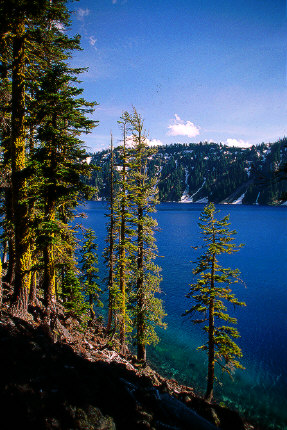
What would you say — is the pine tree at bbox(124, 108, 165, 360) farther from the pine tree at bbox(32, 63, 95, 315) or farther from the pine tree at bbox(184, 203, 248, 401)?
the pine tree at bbox(32, 63, 95, 315)

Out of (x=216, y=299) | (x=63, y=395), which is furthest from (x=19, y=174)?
(x=216, y=299)

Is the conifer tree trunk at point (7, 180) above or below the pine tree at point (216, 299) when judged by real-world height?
above

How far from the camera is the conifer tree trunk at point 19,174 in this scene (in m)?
8.37

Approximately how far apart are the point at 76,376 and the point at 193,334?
67.1 ft

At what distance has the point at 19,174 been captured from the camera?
874 centimetres

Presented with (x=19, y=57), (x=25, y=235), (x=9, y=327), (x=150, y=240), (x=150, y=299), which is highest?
(x=19, y=57)

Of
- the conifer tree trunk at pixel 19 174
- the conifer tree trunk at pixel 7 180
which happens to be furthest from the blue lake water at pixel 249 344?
the conifer tree trunk at pixel 7 180

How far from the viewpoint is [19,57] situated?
27.3ft

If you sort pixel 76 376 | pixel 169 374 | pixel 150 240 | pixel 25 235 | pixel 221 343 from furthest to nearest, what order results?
1. pixel 169 374
2. pixel 150 240
3. pixel 221 343
4. pixel 25 235
5. pixel 76 376

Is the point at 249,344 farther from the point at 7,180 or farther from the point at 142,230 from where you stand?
the point at 7,180

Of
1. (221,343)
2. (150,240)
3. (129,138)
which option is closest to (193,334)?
(221,343)

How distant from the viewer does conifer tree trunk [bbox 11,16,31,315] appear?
837cm

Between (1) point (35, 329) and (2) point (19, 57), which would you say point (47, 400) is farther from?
(2) point (19, 57)

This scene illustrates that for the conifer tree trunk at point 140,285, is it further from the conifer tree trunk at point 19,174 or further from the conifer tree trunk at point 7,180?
the conifer tree trunk at point 7,180
